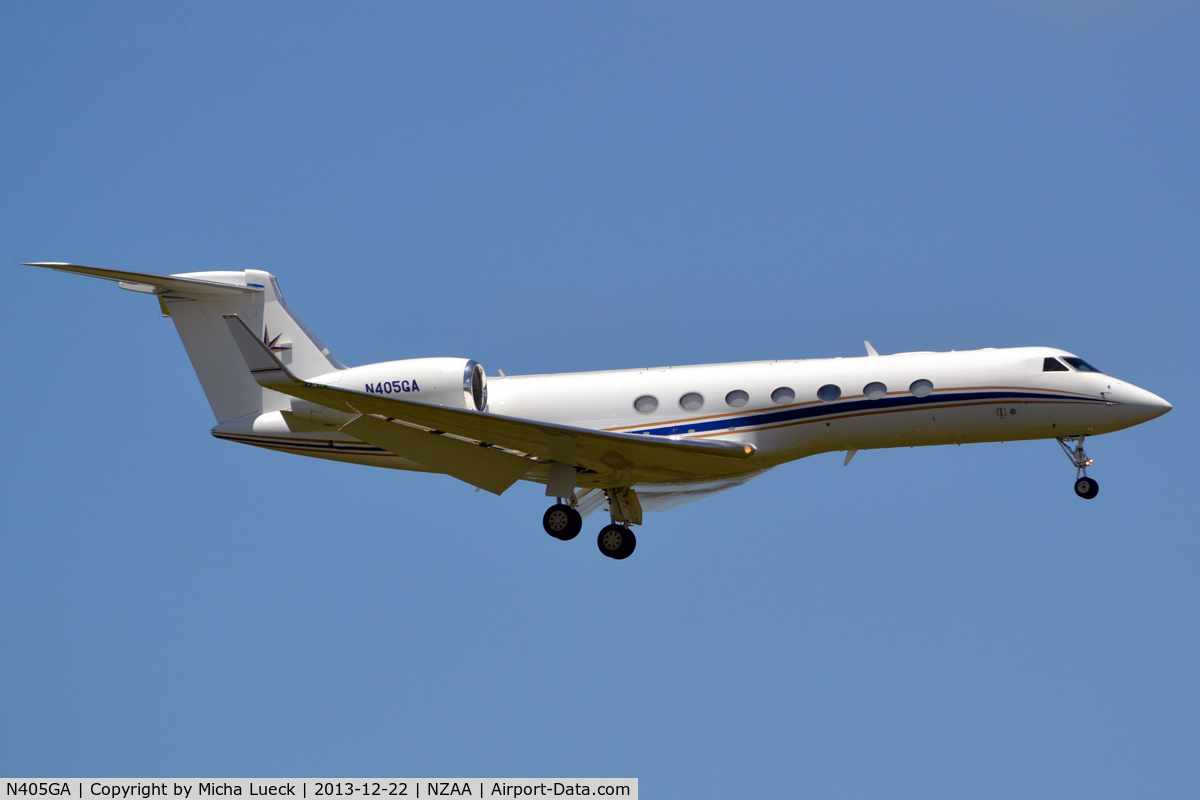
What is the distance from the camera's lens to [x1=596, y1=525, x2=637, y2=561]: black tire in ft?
71.9

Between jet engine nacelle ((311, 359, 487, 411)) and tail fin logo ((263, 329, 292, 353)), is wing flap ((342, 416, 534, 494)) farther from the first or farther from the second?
tail fin logo ((263, 329, 292, 353))

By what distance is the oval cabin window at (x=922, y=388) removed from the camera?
20.3 meters

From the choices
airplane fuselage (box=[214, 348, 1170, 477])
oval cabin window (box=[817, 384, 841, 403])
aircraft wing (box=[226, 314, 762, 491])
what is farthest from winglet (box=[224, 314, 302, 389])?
oval cabin window (box=[817, 384, 841, 403])

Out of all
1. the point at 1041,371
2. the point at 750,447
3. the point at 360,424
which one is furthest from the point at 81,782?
the point at 1041,371

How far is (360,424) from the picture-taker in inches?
773

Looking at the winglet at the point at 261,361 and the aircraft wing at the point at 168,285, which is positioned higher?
the aircraft wing at the point at 168,285

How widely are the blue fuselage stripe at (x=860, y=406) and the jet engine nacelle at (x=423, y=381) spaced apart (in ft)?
12.2

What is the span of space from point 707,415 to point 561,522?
2892 millimetres

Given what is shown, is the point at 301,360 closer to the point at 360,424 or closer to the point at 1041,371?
the point at 360,424

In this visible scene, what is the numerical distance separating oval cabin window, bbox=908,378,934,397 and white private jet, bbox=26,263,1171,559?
0.02m

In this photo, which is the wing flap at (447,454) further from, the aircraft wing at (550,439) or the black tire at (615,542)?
the black tire at (615,542)

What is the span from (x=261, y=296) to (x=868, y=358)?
34.3 feet

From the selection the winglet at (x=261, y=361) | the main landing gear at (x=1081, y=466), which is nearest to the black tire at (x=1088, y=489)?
the main landing gear at (x=1081, y=466)

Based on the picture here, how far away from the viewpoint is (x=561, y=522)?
20.9 m
